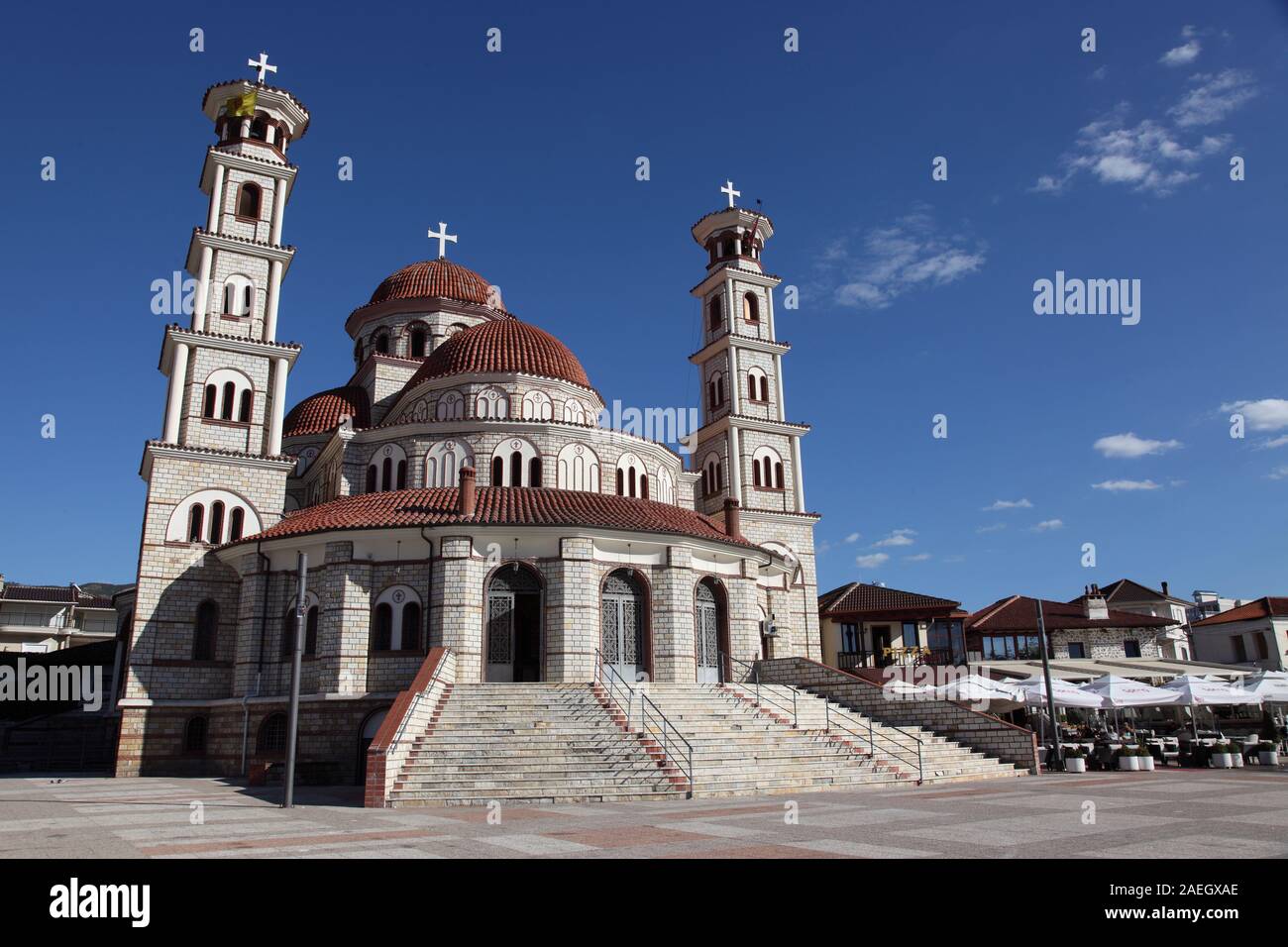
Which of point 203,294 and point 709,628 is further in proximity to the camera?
point 203,294

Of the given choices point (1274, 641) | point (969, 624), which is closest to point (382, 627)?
point (969, 624)

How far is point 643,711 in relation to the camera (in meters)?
20.8

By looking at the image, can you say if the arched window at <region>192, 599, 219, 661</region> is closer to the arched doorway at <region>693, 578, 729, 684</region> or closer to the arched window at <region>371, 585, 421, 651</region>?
the arched window at <region>371, 585, 421, 651</region>

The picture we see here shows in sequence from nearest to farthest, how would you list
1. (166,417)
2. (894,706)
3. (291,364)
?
1. (894,706)
2. (166,417)
3. (291,364)

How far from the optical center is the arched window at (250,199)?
33.8 m

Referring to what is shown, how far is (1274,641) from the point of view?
173 ft

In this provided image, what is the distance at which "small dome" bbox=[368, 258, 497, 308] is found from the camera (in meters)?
43.0

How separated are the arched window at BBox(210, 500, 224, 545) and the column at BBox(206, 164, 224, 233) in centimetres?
1039

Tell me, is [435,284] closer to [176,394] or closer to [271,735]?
[176,394]

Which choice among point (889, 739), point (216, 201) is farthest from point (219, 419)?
point (889, 739)

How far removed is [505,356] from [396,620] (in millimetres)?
→ 11943

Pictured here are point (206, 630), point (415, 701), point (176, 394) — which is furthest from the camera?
point (176, 394)
